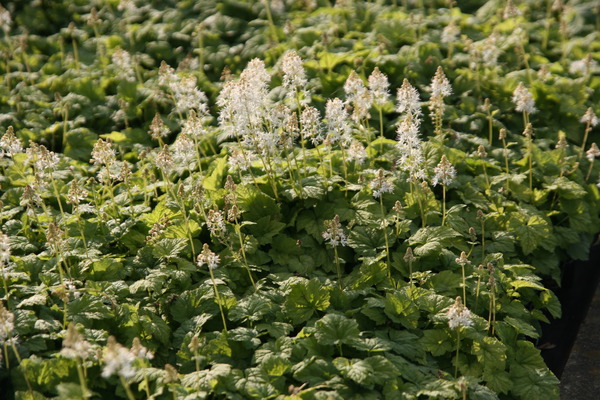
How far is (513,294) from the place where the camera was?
4512mm

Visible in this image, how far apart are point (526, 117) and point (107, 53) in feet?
14.6

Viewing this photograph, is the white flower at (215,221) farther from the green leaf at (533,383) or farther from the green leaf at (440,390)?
the green leaf at (533,383)

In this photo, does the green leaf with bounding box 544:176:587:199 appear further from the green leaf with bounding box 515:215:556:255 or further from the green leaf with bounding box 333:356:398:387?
the green leaf with bounding box 333:356:398:387

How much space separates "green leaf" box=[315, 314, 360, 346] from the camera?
3.78 metres

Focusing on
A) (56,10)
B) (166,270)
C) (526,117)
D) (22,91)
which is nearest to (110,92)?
(22,91)

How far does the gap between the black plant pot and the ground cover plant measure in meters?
0.30

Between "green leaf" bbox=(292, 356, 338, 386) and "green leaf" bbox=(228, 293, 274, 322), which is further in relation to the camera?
"green leaf" bbox=(228, 293, 274, 322)

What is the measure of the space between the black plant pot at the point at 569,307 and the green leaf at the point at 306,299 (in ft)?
5.90

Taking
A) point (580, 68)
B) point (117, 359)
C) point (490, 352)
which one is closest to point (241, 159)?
point (490, 352)

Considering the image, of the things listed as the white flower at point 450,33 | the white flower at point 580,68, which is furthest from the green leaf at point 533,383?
the white flower at point 450,33

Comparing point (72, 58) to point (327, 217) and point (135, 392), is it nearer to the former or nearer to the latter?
point (327, 217)

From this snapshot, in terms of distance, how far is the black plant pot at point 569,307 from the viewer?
5059 millimetres

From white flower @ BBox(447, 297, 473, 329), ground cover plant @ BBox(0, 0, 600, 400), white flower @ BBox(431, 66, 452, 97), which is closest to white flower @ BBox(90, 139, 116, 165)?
ground cover plant @ BBox(0, 0, 600, 400)

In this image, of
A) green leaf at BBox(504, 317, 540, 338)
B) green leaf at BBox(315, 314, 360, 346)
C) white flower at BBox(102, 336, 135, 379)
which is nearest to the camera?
white flower at BBox(102, 336, 135, 379)
